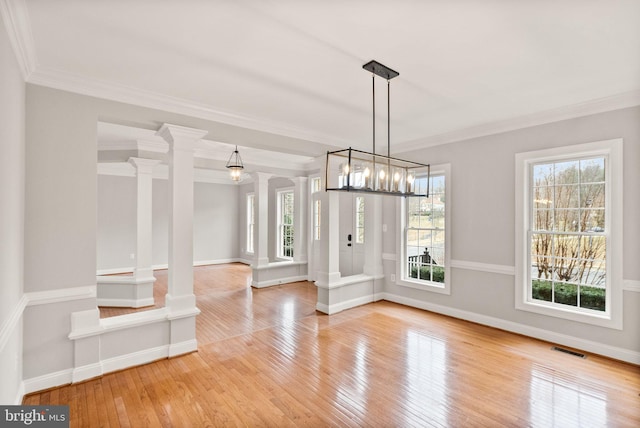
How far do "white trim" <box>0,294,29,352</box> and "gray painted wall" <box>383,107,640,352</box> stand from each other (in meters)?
4.83

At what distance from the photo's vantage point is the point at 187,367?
125 inches

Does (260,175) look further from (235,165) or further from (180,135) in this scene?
(180,135)

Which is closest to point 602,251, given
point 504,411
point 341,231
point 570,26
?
point 504,411

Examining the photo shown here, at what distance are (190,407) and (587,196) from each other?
15.1ft

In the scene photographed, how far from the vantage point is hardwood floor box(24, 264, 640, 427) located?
2.38 metres

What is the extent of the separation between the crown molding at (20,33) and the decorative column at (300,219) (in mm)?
5428

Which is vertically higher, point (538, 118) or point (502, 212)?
point (538, 118)

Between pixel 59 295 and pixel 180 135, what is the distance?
190 centimetres

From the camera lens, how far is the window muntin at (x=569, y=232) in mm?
3535

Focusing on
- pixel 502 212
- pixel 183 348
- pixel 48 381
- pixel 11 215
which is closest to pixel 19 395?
pixel 48 381

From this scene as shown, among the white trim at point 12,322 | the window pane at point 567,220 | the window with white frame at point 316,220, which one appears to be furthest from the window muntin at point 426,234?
the white trim at point 12,322

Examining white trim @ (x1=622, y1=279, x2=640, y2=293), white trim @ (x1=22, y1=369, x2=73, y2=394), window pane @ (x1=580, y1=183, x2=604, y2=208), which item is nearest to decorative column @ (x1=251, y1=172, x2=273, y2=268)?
white trim @ (x1=22, y1=369, x2=73, y2=394)

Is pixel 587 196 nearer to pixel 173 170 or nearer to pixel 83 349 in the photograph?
pixel 173 170

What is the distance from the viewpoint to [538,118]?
384cm
